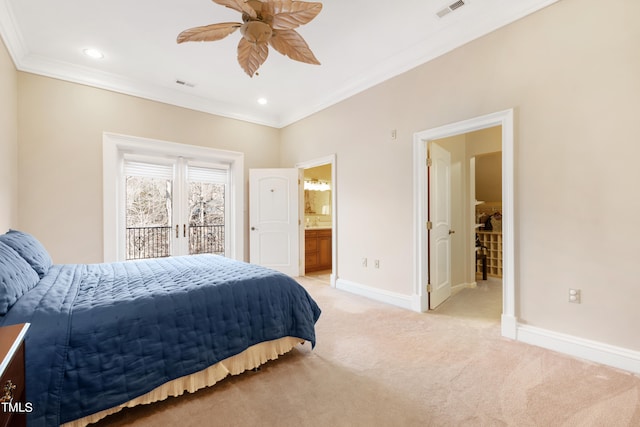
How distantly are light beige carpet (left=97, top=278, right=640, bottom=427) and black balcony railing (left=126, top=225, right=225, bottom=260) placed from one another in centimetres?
296

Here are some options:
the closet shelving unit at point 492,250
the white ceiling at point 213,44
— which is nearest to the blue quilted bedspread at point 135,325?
the white ceiling at point 213,44

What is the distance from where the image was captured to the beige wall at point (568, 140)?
202cm

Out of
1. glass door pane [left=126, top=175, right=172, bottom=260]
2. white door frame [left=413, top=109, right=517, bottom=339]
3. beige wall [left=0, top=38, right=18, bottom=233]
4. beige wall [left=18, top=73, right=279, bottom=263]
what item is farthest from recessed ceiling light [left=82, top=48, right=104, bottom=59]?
white door frame [left=413, top=109, right=517, bottom=339]

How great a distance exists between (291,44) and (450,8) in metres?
1.46

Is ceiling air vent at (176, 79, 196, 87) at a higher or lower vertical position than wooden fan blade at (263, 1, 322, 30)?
higher

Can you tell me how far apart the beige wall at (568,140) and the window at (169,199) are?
3.32 meters

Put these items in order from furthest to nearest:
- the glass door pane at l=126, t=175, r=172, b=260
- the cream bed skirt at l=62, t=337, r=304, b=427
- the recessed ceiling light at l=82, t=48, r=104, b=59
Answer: the glass door pane at l=126, t=175, r=172, b=260 → the recessed ceiling light at l=82, t=48, r=104, b=59 → the cream bed skirt at l=62, t=337, r=304, b=427

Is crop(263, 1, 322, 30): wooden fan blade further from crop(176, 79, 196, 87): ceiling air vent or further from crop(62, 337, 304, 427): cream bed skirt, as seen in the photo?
crop(176, 79, 196, 87): ceiling air vent

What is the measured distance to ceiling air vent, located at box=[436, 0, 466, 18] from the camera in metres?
2.46

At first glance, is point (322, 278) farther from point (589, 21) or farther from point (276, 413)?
point (589, 21)

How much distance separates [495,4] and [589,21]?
701mm

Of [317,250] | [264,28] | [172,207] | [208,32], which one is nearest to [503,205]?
[264,28]

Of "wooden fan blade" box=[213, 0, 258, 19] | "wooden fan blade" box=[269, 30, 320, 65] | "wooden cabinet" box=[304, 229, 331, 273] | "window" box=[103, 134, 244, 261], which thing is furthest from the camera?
"wooden cabinet" box=[304, 229, 331, 273]

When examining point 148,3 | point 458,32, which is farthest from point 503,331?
point 148,3
